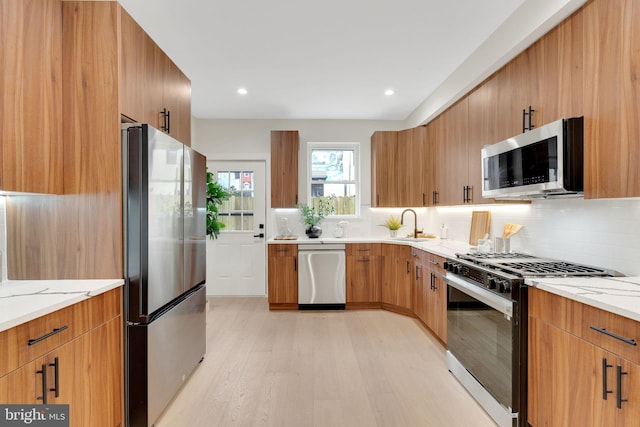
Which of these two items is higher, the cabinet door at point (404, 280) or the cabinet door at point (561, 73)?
the cabinet door at point (561, 73)

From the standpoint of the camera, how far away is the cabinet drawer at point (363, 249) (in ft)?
14.9

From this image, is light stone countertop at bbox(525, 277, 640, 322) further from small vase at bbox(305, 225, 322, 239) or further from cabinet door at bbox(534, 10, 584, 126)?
small vase at bbox(305, 225, 322, 239)

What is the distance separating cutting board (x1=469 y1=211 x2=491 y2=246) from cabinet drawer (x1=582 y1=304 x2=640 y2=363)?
80.0 inches

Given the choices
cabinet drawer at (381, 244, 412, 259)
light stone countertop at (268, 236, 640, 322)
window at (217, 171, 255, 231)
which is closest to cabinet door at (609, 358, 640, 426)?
light stone countertop at (268, 236, 640, 322)

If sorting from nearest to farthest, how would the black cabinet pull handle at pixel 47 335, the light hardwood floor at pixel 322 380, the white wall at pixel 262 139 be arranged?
the black cabinet pull handle at pixel 47 335 < the light hardwood floor at pixel 322 380 < the white wall at pixel 262 139

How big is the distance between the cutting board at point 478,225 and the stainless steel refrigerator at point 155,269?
279 cm

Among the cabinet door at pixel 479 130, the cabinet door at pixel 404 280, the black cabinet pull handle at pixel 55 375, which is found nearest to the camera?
the black cabinet pull handle at pixel 55 375

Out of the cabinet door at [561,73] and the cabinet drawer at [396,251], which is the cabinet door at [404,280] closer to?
the cabinet drawer at [396,251]

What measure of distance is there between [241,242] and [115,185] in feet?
11.3

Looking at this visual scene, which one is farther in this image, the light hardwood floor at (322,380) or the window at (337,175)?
the window at (337,175)

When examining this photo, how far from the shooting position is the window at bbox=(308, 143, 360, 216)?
5242 millimetres

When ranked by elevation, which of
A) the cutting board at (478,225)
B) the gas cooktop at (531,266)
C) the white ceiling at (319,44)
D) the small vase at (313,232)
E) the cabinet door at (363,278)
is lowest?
the cabinet door at (363,278)

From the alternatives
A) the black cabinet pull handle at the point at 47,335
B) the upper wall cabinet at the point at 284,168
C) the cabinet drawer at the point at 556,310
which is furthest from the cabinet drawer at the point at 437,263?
the black cabinet pull handle at the point at 47,335

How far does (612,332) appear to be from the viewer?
1369mm
